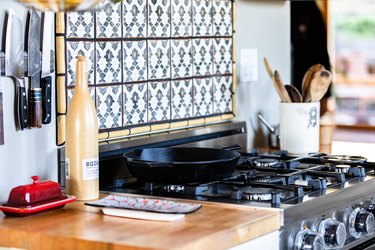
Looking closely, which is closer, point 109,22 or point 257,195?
point 257,195

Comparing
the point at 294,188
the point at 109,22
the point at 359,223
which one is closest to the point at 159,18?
the point at 109,22

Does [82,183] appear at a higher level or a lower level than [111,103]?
lower

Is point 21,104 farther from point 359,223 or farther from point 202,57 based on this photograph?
point 359,223

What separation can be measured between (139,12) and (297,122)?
0.77m

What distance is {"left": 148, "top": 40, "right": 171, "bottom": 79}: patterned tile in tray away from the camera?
8.41 feet

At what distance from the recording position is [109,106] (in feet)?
7.88

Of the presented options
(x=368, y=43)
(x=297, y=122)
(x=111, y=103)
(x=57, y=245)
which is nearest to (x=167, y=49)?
(x=111, y=103)

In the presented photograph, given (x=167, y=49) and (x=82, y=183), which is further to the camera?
(x=167, y=49)

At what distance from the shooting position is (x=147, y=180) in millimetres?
2162

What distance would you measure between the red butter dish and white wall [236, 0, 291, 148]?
4.05ft

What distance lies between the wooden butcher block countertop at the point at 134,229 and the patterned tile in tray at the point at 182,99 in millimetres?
768

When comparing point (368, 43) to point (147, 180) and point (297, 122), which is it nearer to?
point (297, 122)

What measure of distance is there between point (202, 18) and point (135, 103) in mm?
482

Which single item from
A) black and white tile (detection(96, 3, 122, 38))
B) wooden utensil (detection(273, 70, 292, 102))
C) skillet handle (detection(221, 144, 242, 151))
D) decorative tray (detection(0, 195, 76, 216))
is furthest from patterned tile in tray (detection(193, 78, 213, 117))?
decorative tray (detection(0, 195, 76, 216))
